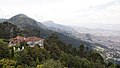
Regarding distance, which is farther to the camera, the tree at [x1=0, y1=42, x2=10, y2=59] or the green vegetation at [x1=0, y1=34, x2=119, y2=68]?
the tree at [x1=0, y1=42, x2=10, y2=59]

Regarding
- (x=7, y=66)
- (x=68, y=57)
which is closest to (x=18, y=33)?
(x=68, y=57)

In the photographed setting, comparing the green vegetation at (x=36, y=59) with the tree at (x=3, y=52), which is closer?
the green vegetation at (x=36, y=59)

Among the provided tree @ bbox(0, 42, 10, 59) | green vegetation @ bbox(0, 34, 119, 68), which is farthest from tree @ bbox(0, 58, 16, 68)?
tree @ bbox(0, 42, 10, 59)

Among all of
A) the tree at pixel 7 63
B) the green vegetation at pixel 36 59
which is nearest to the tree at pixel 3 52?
the green vegetation at pixel 36 59

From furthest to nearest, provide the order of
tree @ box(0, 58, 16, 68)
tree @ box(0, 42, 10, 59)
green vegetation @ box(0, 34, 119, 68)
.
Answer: tree @ box(0, 42, 10, 59) → green vegetation @ box(0, 34, 119, 68) → tree @ box(0, 58, 16, 68)

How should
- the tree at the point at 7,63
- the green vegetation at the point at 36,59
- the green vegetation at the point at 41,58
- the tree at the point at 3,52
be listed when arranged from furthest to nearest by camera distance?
the tree at the point at 3,52, the green vegetation at the point at 41,58, the green vegetation at the point at 36,59, the tree at the point at 7,63

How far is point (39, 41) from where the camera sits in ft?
251

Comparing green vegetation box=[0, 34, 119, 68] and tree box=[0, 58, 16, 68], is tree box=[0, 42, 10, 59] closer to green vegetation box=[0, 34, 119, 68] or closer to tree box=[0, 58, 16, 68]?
green vegetation box=[0, 34, 119, 68]

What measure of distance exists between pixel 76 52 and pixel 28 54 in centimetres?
2672

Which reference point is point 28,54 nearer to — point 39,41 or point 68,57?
point 68,57

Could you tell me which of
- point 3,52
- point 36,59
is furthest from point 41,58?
point 3,52

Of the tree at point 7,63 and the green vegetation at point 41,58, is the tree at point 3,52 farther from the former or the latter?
the tree at point 7,63

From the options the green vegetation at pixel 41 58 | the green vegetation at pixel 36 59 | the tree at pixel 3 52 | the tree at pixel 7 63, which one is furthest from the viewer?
the tree at pixel 3 52

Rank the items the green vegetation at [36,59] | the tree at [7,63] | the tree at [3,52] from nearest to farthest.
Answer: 1. the tree at [7,63]
2. the green vegetation at [36,59]
3. the tree at [3,52]
